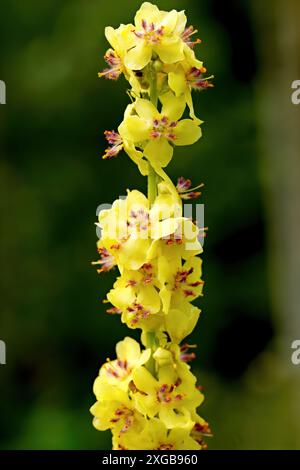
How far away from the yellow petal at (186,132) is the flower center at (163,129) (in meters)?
0.02

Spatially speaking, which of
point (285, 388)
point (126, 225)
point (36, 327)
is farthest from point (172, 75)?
point (36, 327)

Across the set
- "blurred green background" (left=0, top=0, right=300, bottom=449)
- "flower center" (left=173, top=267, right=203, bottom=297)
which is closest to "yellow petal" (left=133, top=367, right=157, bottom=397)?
"flower center" (left=173, top=267, right=203, bottom=297)

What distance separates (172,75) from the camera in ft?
6.76

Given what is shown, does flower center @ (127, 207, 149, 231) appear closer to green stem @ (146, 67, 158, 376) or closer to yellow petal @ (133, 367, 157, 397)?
green stem @ (146, 67, 158, 376)

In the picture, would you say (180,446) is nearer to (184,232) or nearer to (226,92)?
(184,232)

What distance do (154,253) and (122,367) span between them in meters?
0.36

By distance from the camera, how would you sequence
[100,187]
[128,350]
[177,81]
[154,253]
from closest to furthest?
[154,253]
[177,81]
[128,350]
[100,187]

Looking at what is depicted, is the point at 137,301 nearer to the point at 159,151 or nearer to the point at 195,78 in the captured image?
the point at 159,151

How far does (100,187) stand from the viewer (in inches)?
242

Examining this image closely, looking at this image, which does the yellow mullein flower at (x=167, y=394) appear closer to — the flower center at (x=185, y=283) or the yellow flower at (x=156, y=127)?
the flower center at (x=185, y=283)

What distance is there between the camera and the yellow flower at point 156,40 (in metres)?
2.04

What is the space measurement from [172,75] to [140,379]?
757mm

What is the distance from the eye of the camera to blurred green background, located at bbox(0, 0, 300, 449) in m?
5.93

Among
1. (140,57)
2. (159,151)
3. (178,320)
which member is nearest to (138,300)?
(178,320)
